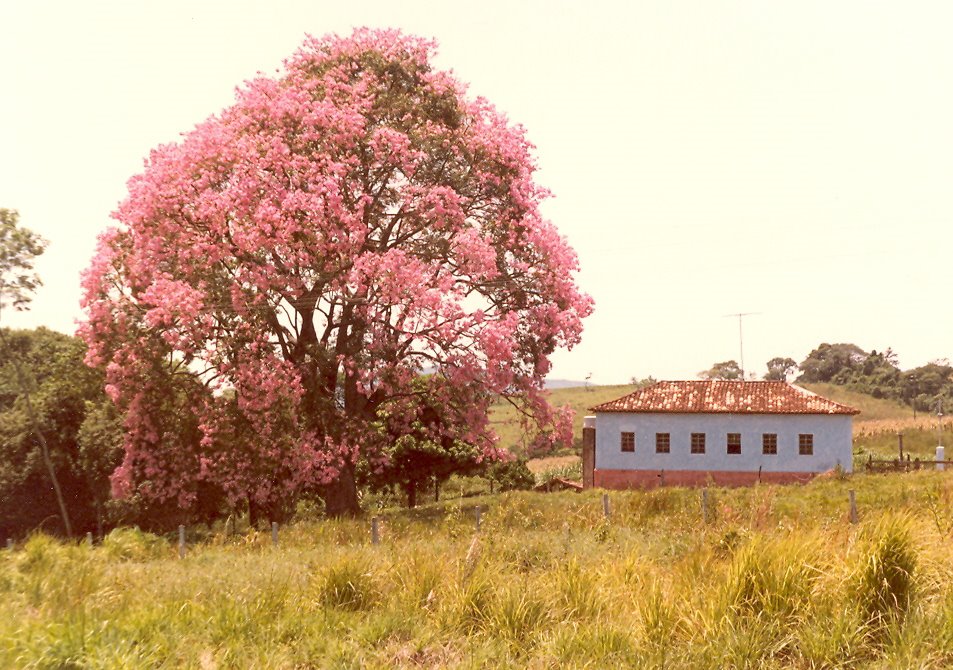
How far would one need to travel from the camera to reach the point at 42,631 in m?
7.59

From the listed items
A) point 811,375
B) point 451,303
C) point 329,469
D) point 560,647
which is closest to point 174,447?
point 329,469

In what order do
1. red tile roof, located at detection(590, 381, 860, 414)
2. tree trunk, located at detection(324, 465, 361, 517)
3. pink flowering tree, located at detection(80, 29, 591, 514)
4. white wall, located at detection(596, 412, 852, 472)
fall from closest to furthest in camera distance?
pink flowering tree, located at detection(80, 29, 591, 514), tree trunk, located at detection(324, 465, 361, 517), white wall, located at detection(596, 412, 852, 472), red tile roof, located at detection(590, 381, 860, 414)

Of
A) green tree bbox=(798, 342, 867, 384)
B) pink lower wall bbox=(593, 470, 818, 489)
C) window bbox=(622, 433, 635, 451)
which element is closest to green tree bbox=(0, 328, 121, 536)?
pink lower wall bbox=(593, 470, 818, 489)

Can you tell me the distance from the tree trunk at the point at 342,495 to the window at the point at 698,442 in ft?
74.7

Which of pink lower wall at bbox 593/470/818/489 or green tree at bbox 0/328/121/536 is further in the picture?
pink lower wall at bbox 593/470/818/489

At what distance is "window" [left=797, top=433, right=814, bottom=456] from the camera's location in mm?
42750

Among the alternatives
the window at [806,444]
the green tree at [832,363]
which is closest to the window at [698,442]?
the window at [806,444]

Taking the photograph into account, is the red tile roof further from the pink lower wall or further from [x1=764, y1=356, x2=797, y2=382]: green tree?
[x1=764, y1=356, x2=797, y2=382]: green tree

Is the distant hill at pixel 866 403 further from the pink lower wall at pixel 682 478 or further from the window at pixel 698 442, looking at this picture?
the window at pixel 698 442

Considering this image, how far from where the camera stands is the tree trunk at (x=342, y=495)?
26406 mm

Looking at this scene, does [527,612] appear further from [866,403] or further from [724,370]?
[724,370]

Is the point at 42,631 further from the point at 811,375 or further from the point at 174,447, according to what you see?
the point at 811,375

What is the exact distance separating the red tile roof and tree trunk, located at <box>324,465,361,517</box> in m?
20.0

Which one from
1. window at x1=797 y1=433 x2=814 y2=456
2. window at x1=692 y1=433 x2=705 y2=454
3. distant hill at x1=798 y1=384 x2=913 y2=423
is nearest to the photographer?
window at x1=797 y1=433 x2=814 y2=456
